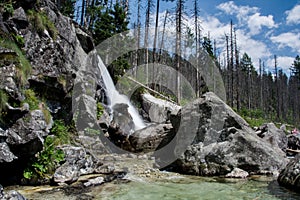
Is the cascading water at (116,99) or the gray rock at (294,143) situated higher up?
the cascading water at (116,99)

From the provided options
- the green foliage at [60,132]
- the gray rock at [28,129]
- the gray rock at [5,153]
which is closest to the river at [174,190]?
the gray rock at [5,153]

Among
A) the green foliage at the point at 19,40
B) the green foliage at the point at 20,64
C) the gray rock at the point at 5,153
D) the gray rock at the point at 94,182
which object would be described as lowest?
the gray rock at the point at 94,182

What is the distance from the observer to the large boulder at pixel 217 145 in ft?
28.6

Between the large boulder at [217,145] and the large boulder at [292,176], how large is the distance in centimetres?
149

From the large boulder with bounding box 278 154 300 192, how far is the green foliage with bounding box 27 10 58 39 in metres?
8.74

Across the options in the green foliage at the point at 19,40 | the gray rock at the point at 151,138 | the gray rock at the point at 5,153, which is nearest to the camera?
the gray rock at the point at 5,153

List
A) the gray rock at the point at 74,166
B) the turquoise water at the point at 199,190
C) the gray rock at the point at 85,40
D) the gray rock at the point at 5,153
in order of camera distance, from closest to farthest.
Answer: the gray rock at the point at 5,153 < the turquoise water at the point at 199,190 < the gray rock at the point at 74,166 < the gray rock at the point at 85,40

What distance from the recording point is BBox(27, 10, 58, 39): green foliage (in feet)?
28.7

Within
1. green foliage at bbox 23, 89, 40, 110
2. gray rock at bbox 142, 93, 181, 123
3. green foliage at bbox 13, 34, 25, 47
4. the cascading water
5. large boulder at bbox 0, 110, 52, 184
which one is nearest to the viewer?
large boulder at bbox 0, 110, 52, 184

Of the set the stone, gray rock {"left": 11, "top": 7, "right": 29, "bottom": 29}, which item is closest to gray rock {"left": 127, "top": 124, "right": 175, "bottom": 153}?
the stone

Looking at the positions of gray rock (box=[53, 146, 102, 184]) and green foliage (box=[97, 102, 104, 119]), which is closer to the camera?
gray rock (box=[53, 146, 102, 184])

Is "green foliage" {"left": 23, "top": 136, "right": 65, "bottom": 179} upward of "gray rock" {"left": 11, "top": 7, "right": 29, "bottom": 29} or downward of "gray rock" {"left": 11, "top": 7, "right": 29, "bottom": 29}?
downward

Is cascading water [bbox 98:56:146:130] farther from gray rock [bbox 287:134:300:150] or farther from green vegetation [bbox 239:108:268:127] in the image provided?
green vegetation [bbox 239:108:268:127]

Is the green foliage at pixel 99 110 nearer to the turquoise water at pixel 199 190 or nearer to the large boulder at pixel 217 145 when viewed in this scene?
the large boulder at pixel 217 145
